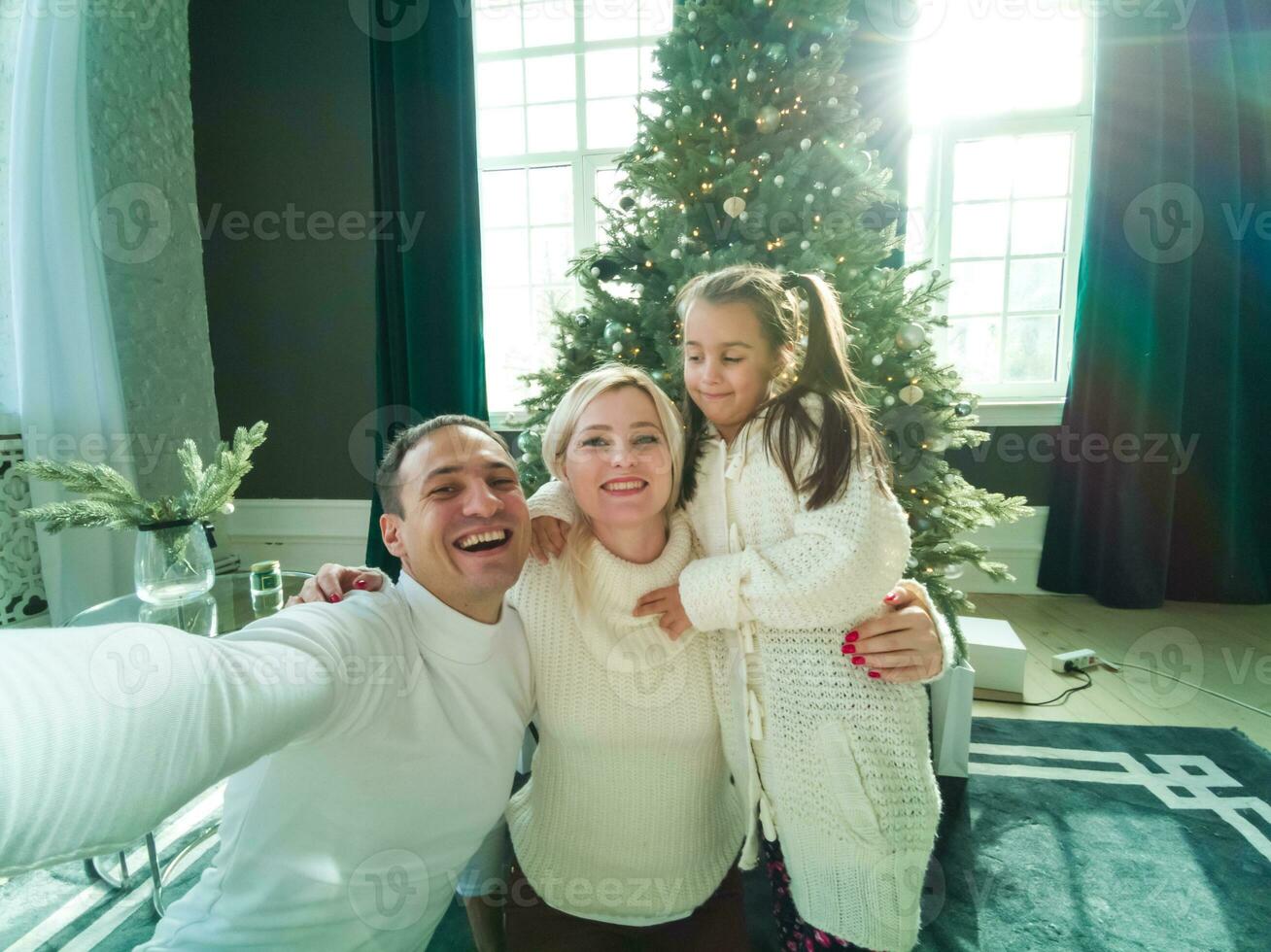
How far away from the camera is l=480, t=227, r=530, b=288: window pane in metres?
3.71

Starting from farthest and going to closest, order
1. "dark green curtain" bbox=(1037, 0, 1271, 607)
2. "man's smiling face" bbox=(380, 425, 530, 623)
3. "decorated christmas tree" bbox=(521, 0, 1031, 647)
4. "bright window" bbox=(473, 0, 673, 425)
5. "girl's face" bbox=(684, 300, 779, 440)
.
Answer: "bright window" bbox=(473, 0, 673, 425)
"dark green curtain" bbox=(1037, 0, 1271, 607)
"decorated christmas tree" bbox=(521, 0, 1031, 647)
"girl's face" bbox=(684, 300, 779, 440)
"man's smiling face" bbox=(380, 425, 530, 623)

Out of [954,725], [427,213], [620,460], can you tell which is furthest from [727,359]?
[427,213]

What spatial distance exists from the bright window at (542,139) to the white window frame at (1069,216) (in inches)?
61.5

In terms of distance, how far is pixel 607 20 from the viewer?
11.3 ft

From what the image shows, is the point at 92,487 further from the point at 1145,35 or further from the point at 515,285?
the point at 1145,35

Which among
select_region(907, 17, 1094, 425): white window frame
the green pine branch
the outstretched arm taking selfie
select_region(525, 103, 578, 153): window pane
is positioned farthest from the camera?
select_region(525, 103, 578, 153): window pane

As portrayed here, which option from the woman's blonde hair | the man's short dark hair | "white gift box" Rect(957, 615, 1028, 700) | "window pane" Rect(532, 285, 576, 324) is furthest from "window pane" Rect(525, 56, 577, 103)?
"white gift box" Rect(957, 615, 1028, 700)

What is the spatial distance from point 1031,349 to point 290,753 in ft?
12.5

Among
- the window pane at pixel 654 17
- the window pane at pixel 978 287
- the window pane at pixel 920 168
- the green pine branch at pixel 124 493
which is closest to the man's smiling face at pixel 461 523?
the green pine branch at pixel 124 493

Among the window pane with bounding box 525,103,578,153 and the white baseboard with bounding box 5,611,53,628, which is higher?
the window pane with bounding box 525,103,578,153

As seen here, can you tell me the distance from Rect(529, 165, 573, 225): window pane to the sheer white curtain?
1.98m

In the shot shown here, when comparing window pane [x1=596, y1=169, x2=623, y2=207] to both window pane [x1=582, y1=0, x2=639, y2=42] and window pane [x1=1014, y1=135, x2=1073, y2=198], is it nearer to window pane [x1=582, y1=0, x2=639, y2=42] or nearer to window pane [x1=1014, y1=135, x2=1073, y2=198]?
window pane [x1=582, y1=0, x2=639, y2=42]

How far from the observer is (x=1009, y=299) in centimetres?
341

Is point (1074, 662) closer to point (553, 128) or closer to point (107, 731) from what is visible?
point (107, 731)
